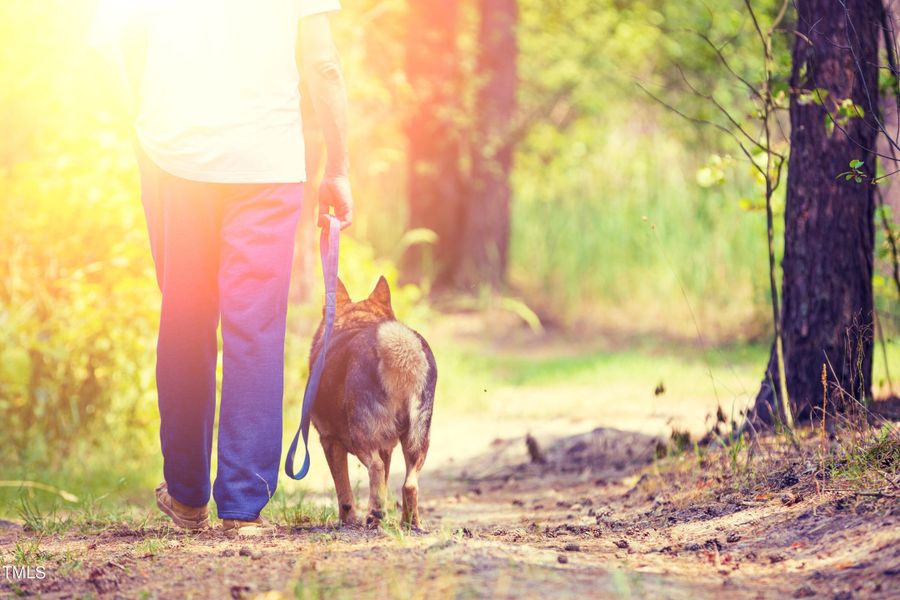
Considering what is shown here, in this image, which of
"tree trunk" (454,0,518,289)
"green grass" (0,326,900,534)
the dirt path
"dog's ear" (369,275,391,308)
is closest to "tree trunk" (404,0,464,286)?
"tree trunk" (454,0,518,289)

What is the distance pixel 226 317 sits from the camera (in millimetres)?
3961

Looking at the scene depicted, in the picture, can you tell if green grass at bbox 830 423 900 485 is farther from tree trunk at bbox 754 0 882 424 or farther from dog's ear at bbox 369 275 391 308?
dog's ear at bbox 369 275 391 308

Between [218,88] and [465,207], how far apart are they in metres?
9.78

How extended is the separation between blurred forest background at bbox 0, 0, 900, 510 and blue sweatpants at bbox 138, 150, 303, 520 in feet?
1.90

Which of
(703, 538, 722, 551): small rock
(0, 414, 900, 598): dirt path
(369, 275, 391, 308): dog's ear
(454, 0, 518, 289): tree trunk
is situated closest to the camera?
(0, 414, 900, 598): dirt path

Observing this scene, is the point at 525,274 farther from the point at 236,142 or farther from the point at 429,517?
the point at 236,142

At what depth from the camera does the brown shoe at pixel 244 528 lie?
3.94 m

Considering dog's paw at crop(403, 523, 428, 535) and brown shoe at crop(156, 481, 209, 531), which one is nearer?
dog's paw at crop(403, 523, 428, 535)

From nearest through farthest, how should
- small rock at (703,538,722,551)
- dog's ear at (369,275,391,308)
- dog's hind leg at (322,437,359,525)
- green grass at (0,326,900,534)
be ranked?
small rock at (703,538,722,551) → dog's hind leg at (322,437,359,525) → dog's ear at (369,275,391,308) → green grass at (0,326,900,534)

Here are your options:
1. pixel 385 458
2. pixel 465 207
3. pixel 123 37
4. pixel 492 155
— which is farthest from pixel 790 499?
pixel 465 207

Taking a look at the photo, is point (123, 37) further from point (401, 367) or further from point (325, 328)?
point (401, 367)

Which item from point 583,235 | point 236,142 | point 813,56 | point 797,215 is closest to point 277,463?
point 236,142

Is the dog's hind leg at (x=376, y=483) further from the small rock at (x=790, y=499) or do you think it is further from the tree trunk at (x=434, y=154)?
the tree trunk at (x=434, y=154)

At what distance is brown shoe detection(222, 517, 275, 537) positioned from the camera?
3.94 meters
